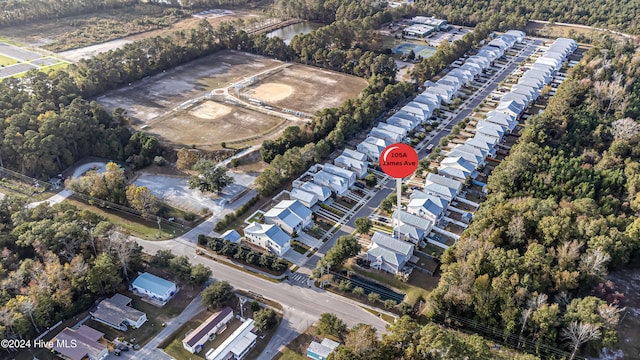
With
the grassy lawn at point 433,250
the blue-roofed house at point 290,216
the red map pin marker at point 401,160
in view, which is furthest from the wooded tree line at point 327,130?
the grassy lawn at point 433,250

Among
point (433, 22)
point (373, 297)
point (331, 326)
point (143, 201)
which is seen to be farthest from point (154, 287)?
point (433, 22)

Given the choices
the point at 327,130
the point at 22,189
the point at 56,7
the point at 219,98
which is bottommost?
the point at 22,189

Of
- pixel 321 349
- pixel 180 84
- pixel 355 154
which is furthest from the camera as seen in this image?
pixel 180 84

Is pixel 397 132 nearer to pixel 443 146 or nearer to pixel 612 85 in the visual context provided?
pixel 443 146

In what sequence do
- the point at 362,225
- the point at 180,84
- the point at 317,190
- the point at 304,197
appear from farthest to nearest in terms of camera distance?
the point at 180,84, the point at 317,190, the point at 304,197, the point at 362,225

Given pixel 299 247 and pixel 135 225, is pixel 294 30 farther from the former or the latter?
pixel 299 247

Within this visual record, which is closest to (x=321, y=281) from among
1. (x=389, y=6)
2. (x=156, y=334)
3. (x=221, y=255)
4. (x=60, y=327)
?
(x=221, y=255)

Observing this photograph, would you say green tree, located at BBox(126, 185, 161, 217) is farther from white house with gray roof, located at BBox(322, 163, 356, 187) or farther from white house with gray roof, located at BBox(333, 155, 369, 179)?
white house with gray roof, located at BBox(333, 155, 369, 179)

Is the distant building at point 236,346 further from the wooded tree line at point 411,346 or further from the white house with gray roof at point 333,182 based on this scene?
the white house with gray roof at point 333,182
